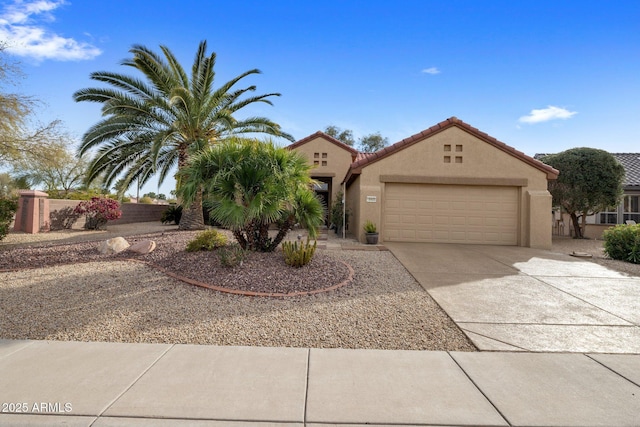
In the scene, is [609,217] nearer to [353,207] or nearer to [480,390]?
[353,207]

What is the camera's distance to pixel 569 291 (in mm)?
7121

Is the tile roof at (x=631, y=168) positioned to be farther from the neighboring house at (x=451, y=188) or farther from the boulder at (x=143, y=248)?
the boulder at (x=143, y=248)

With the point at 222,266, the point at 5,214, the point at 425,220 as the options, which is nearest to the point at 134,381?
the point at 222,266

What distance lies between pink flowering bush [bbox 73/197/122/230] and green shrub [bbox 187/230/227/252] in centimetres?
1150

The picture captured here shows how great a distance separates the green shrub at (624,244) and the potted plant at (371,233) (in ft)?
24.5

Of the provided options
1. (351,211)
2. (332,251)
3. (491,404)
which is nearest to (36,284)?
(332,251)

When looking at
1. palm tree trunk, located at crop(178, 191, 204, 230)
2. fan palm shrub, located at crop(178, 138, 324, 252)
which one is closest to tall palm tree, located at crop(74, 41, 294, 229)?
palm tree trunk, located at crop(178, 191, 204, 230)

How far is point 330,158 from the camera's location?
1986cm

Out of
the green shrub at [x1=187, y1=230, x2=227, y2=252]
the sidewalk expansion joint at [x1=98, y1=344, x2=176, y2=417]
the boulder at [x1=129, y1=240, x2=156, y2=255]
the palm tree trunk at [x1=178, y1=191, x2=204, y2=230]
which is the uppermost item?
the palm tree trunk at [x1=178, y1=191, x2=204, y2=230]

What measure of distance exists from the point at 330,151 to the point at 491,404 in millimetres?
17515

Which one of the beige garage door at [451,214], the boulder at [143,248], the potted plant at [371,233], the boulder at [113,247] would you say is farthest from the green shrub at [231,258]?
Result: the beige garage door at [451,214]

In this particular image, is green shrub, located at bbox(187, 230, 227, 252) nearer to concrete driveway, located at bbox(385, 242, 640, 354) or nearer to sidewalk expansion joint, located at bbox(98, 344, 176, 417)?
sidewalk expansion joint, located at bbox(98, 344, 176, 417)

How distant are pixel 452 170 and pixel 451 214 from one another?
1687 mm

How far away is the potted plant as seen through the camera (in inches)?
493
